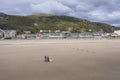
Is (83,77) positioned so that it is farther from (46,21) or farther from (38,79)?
(46,21)

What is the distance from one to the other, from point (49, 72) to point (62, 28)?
5485 inches

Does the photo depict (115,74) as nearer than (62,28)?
Yes

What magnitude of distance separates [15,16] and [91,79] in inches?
7259

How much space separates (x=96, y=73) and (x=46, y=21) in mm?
170349

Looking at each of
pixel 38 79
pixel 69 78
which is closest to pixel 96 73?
pixel 69 78

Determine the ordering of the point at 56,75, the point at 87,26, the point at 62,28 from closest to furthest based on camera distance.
Answer: the point at 56,75 → the point at 62,28 → the point at 87,26

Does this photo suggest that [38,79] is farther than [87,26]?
No

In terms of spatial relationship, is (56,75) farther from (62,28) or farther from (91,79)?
(62,28)

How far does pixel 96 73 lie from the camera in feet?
38.1

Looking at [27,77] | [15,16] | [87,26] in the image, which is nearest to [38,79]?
[27,77]

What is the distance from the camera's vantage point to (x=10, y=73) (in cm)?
1164

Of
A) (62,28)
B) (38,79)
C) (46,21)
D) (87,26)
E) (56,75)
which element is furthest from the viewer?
(46,21)

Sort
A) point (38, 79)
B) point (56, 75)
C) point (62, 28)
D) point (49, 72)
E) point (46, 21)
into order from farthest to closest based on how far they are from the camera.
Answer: point (46, 21) < point (62, 28) < point (49, 72) < point (56, 75) < point (38, 79)

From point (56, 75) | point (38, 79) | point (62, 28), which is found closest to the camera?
point (38, 79)
